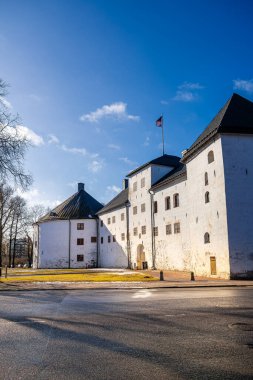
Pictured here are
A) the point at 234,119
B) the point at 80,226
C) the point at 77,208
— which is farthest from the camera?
the point at 77,208

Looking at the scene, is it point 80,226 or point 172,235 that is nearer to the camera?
point 172,235

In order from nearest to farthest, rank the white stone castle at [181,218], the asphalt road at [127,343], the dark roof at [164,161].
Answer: the asphalt road at [127,343], the white stone castle at [181,218], the dark roof at [164,161]

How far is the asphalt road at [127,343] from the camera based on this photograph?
15.1ft

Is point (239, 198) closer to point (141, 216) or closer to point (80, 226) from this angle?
point (141, 216)

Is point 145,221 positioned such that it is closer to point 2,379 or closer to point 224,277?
point 224,277

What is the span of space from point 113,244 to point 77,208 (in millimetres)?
10435

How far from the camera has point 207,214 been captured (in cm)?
2595

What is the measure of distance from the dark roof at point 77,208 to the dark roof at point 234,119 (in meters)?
28.2

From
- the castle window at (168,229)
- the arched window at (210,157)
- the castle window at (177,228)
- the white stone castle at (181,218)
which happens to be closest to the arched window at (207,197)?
the white stone castle at (181,218)

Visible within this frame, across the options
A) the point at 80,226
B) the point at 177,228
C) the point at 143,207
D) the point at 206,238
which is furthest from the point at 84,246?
the point at 206,238

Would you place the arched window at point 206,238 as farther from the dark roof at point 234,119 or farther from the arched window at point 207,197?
the dark roof at point 234,119

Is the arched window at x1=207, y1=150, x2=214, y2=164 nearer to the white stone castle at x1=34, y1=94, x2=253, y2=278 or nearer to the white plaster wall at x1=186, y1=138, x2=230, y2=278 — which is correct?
the white stone castle at x1=34, y1=94, x2=253, y2=278

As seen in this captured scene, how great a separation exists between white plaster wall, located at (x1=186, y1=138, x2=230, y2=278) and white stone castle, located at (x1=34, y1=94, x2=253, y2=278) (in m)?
0.07

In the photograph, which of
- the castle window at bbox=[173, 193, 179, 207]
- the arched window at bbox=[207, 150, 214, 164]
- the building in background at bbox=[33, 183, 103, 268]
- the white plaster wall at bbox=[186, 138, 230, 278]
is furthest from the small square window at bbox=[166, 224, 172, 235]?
the building in background at bbox=[33, 183, 103, 268]
